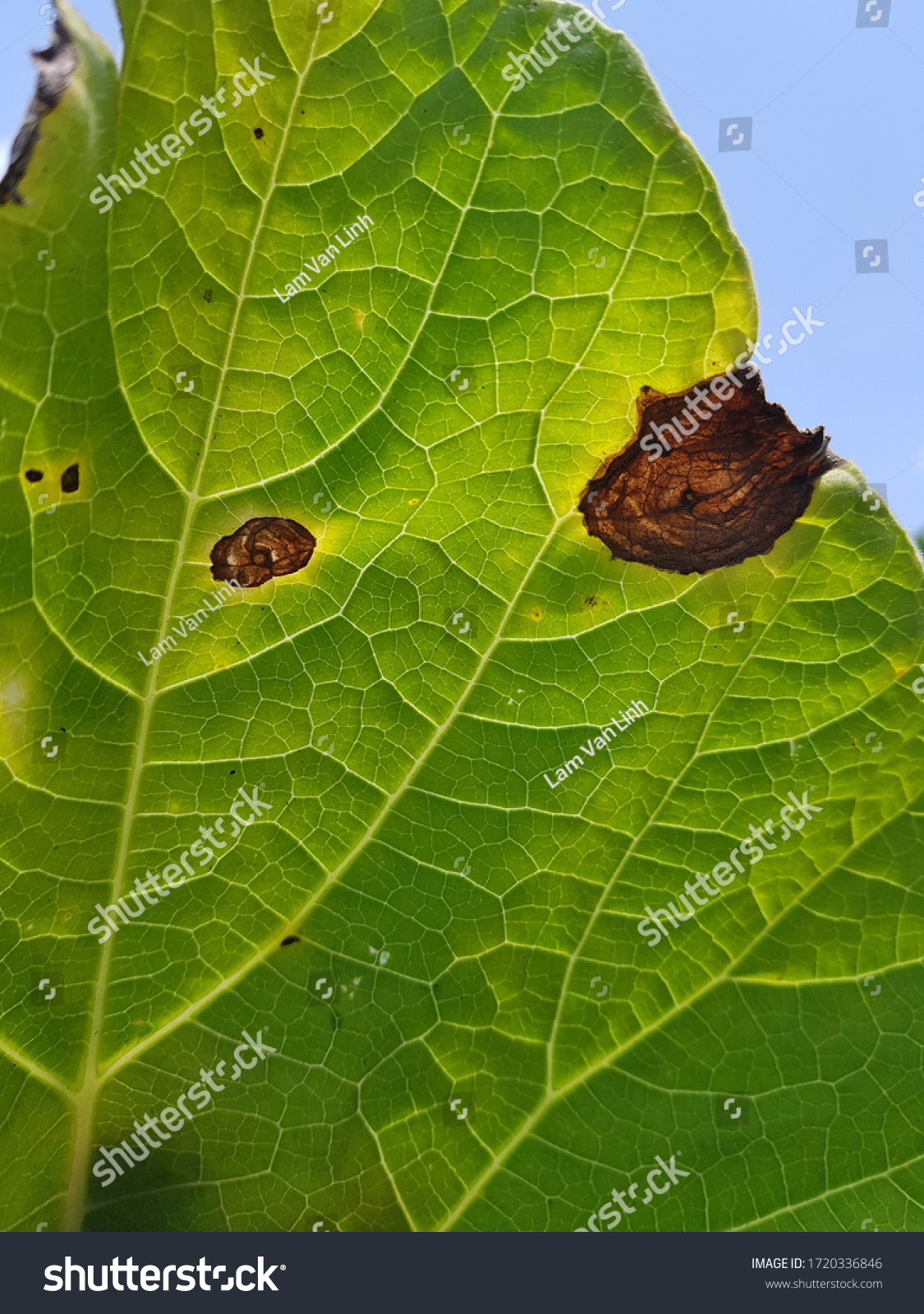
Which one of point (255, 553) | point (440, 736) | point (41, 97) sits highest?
point (41, 97)

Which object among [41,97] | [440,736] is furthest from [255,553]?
[41,97]

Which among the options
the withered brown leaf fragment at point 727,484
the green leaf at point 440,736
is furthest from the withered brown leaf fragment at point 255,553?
the withered brown leaf fragment at point 727,484

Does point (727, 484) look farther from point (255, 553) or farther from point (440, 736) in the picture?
point (255, 553)

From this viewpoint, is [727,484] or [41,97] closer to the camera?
[41,97]

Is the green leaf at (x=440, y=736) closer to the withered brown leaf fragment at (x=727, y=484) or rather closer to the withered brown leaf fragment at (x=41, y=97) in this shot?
the withered brown leaf fragment at (x=727, y=484)

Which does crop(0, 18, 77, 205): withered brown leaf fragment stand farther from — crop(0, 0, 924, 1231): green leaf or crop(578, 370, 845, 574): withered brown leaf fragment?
crop(578, 370, 845, 574): withered brown leaf fragment

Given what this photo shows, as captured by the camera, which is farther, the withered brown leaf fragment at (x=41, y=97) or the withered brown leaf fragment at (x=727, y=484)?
the withered brown leaf fragment at (x=727, y=484)

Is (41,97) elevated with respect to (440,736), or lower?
elevated
